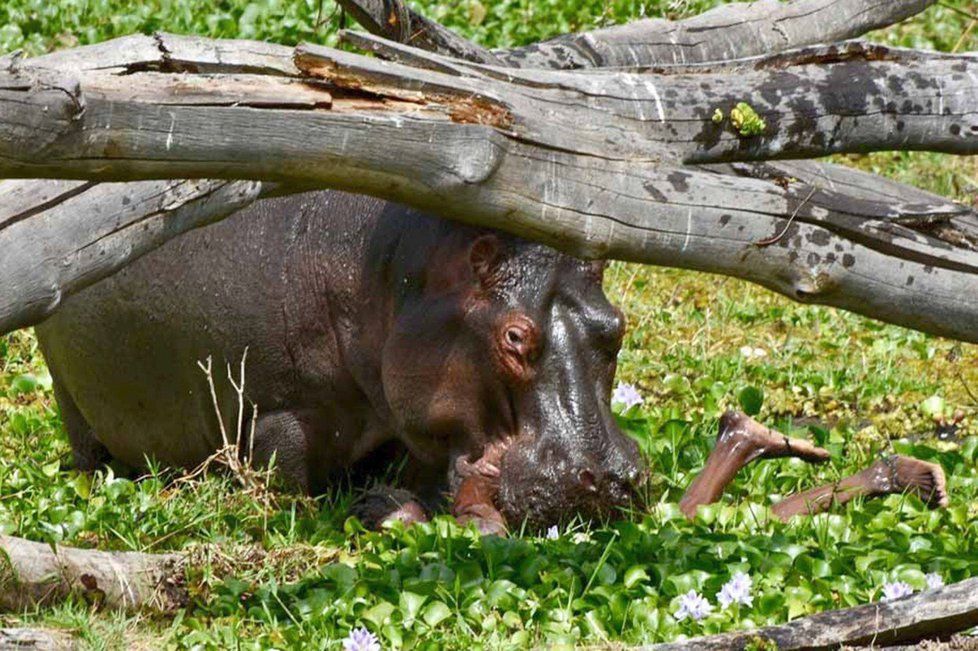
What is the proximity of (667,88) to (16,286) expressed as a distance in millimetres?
1670

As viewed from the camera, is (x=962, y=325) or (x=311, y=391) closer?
(x=962, y=325)

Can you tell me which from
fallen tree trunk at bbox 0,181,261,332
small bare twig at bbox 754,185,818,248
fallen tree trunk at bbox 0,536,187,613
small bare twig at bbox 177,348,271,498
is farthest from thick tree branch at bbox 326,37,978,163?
small bare twig at bbox 177,348,271,498

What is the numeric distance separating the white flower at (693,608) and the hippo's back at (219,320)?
5.95 feet

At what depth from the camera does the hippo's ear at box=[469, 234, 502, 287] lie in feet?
18.8

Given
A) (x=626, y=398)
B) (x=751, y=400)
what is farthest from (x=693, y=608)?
(x=751, y=400)

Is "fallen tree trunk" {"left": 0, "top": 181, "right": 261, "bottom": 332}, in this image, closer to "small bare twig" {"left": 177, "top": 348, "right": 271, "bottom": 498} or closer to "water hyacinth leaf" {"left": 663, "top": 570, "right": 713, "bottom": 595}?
"small bare twig" {"left": 177, "top": 348, "right": 271, "bottom": 498}

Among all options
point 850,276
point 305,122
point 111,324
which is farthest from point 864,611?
point 111,324

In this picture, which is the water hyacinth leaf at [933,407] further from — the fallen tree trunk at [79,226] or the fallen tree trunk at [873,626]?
the fallen tree trunk at [79,226]

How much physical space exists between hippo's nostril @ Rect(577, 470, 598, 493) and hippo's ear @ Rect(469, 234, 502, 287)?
68 cm

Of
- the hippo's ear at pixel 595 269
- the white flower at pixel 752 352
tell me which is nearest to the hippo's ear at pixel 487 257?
the hippo's ear at pixel 595 269

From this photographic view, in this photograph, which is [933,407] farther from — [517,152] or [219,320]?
[517,152]

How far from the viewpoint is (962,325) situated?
4.60 m

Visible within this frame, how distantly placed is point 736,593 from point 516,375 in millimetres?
1149

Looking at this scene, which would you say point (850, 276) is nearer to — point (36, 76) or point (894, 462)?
point (894, 462)
